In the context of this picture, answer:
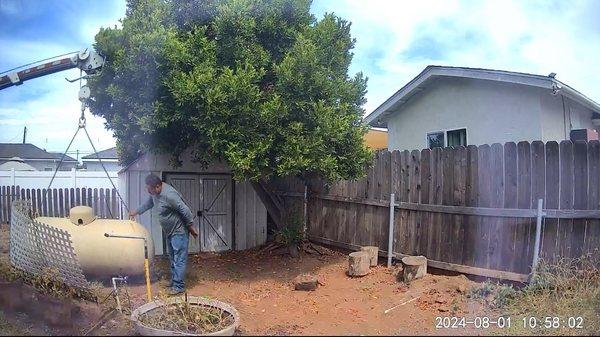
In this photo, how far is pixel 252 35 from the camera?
732 cm

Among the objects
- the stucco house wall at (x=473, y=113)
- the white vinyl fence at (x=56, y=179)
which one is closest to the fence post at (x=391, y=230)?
the stucco house wall at (x=473, y=113)

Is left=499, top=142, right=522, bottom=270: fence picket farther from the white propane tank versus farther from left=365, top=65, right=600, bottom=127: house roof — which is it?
the white propane tank

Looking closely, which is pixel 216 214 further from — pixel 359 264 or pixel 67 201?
pixel 67 201

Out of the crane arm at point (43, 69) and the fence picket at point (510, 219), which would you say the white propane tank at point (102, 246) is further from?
the fence picket at point (510, 219)

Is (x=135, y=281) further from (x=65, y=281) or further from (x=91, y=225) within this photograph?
(x=65, y=281)

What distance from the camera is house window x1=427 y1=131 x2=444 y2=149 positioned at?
11.7 metres

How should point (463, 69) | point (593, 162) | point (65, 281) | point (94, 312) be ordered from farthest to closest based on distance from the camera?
point (463, 69), point (593, 162), point (65, 281), point (94, 312)

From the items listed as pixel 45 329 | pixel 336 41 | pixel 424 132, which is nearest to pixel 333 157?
pixel 336 41

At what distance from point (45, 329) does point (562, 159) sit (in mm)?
6433

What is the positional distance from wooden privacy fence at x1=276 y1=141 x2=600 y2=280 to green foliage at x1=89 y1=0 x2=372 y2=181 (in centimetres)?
96

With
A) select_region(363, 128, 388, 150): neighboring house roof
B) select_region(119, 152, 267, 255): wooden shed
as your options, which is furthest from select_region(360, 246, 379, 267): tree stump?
select_region(363, 128, 388, 150): neighboring house roof

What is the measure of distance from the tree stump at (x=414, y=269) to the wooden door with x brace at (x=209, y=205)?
4.66 meters

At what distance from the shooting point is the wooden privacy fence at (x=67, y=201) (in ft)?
37.7

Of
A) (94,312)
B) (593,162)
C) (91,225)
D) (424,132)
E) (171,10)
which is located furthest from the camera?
(424,132)
